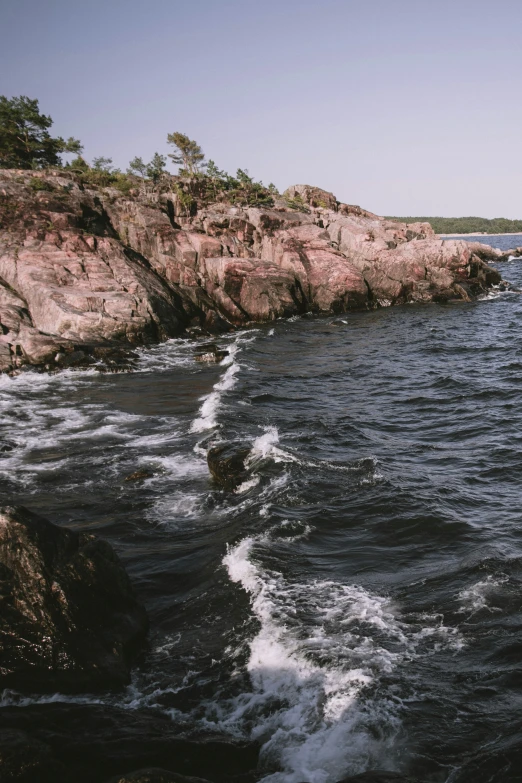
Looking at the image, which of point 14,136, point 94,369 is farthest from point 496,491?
point 14,136

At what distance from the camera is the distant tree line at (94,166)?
60.6m

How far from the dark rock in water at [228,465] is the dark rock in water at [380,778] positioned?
34.0 feet

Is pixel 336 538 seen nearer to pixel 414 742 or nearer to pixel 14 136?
pixel 414 742

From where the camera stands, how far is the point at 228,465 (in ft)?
56.4

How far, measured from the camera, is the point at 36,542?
31.1 ft

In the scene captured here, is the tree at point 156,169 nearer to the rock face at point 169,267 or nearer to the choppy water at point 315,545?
the rock face at point 169,267

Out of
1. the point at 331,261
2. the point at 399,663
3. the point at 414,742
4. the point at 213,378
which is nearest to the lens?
the point at 414,742

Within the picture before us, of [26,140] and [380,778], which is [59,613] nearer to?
[380,778]

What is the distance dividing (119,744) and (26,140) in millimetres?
71732

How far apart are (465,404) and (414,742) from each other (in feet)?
62.6

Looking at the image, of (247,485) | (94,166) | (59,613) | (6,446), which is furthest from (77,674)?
(94,166)

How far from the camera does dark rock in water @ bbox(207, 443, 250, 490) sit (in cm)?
1675

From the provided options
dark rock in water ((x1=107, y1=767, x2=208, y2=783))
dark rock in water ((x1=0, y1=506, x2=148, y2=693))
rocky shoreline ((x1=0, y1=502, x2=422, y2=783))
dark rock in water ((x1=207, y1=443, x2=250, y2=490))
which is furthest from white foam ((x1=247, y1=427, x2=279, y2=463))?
dark rock in water ((x1=107, y1=767, x2=208, y2=783))

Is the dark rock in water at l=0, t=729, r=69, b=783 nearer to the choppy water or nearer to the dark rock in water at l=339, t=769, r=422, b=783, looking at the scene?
the choppy water
